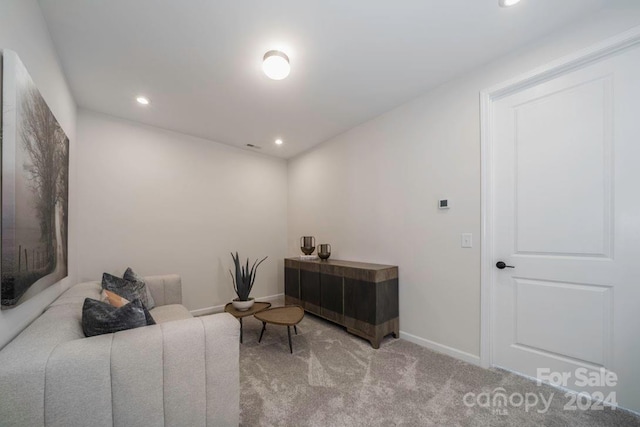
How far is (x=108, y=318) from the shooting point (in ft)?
4.28

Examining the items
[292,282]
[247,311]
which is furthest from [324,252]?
[247,311]

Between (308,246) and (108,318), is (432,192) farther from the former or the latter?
(108,318)

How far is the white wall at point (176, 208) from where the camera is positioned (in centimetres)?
293

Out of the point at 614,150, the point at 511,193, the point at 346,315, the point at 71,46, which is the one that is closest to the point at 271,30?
the point at 71,46

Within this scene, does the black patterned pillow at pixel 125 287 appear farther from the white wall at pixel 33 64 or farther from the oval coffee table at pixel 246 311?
the oval coffee table at pixel 246 311

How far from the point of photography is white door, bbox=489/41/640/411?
63.7 inches

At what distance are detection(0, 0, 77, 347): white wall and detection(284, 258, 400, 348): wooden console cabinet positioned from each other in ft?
8.05

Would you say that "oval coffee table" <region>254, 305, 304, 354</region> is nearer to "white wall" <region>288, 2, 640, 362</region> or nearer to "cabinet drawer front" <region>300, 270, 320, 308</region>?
"cabinet drawer front" <region>300, 270, 320, 308</region>

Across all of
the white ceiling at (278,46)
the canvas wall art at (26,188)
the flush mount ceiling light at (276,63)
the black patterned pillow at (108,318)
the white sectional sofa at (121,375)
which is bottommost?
the white sectional sofa at (121,375)

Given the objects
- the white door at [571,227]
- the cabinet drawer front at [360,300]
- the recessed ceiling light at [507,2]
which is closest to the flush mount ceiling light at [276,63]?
the recessed ceiling light at [507,2]

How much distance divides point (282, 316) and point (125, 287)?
153cm

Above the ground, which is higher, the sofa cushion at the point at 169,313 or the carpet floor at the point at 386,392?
the sofa cushion at the point at 169,313

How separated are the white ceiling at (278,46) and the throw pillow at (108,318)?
1846 mm

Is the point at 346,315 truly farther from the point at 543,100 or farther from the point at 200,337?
the point at 543,100
